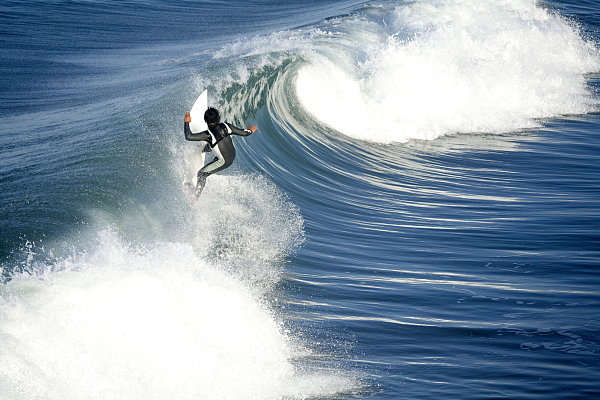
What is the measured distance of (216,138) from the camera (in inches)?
256

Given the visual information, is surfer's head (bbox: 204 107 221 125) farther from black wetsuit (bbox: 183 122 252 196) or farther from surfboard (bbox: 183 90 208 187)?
surfboard (bbox: 183 90 208 187)

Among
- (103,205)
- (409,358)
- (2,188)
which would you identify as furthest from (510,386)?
(2,188)

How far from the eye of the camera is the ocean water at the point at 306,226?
4047mm

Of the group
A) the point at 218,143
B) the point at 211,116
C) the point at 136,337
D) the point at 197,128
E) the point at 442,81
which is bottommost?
the point at 136,337

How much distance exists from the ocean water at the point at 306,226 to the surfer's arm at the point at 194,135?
34.0 inches

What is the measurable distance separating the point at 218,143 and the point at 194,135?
37 centimetres

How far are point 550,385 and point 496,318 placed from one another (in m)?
1.06

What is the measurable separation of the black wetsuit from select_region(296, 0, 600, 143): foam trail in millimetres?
4561

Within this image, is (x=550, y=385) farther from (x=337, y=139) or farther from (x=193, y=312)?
(x=337, y=139)

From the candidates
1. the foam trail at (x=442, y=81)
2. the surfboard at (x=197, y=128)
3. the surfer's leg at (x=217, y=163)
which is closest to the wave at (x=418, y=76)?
the foam trail at (x=442, y=81)

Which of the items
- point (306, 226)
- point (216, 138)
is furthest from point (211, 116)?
point (306, 226)

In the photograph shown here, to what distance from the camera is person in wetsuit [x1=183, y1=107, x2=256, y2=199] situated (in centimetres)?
638

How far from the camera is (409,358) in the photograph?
4449mm

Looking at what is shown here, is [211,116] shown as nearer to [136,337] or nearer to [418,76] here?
[136,337]
